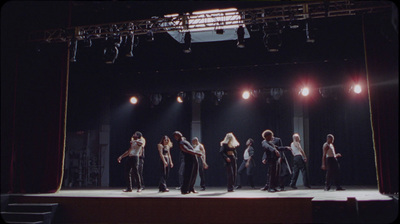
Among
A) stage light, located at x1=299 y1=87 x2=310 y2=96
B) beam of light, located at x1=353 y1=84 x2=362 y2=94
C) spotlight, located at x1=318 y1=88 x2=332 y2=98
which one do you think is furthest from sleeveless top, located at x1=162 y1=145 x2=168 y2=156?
beam of light, located at x1=353 y1=84 x2=362 y2=94

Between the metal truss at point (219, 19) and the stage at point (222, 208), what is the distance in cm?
364

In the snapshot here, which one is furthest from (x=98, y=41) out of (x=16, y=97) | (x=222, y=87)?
(x=222, y=87)

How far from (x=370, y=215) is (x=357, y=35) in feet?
20.6

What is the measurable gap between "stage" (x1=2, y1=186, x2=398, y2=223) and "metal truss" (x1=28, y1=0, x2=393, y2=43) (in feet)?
11.9

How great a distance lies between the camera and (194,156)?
8.10 meters

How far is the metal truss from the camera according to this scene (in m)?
7.73

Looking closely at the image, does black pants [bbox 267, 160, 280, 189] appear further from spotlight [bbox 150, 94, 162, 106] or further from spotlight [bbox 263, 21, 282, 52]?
spotlight [bbox 150, 94, 162, 106]

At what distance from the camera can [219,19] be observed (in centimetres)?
912

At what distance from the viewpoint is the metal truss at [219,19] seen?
305 inches

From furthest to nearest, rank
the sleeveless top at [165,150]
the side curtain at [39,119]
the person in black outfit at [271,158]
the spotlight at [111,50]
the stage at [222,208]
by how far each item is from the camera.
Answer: the sleeveless top at [165,150], the spotlight at [111,50], the side curtain at [39,119], the person in black outfit at [271,158], the stage at [222,208]

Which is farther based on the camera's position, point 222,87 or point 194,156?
point 222,87

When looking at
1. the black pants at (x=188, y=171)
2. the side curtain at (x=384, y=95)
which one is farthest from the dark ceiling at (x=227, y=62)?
the black pants at (x=188, y=171)

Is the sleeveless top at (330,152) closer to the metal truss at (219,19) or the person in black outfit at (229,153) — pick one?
the person in black outfit at (229,153)

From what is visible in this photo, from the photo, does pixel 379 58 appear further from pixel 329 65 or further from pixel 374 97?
pixel 329 65
